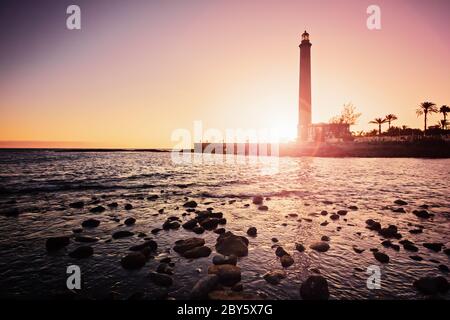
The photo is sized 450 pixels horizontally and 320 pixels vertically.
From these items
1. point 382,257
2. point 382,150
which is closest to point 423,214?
point 382,257

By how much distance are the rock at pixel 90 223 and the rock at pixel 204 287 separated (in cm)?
638

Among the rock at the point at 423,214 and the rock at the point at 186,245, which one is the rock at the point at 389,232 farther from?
the rock at the point at 186,245

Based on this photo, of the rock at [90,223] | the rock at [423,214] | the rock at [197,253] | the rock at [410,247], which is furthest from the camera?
the rock at [423,214]

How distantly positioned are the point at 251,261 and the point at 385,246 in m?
4.21

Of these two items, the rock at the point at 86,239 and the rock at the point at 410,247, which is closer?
the rock at the point at 410,247

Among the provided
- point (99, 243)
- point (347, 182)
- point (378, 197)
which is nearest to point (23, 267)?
point (99, 243)

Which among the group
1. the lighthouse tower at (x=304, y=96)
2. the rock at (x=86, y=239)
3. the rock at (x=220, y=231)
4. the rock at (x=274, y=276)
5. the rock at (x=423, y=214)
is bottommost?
the rock at (x=86, y=239)

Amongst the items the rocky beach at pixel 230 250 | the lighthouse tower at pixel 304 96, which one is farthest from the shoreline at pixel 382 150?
the rocky beach at pixel 230 250

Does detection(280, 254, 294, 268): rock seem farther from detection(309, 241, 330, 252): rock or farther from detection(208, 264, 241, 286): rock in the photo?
detection(208, 264, 241, 286): rock

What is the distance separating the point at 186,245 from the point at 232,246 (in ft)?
4.44

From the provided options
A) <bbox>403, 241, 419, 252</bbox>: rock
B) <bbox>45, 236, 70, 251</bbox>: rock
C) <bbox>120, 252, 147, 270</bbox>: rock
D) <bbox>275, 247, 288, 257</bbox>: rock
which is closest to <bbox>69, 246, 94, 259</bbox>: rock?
<bbox>45, 236, 70, 251</bbox>: rock

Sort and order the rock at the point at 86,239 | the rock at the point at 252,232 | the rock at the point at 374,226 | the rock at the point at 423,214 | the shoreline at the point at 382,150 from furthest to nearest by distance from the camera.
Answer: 1. the shoreline at the point at 382,150
2. the rock at the point at 423,214
3. the rock at the point at 374,226
4. the rock at the point at 252,232
5. the rock at the point at 86,239

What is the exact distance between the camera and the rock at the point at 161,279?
16.8ft
